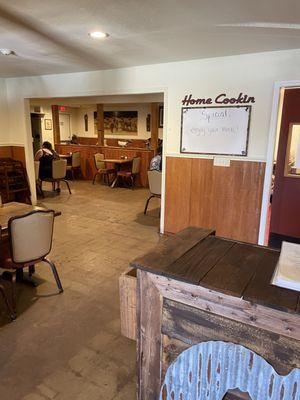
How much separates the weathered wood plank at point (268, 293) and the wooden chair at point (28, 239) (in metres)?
1.83

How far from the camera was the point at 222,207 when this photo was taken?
12.2 ft

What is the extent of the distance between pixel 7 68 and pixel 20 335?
13.0 ft

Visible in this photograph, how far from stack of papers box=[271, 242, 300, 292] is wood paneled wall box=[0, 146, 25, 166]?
543cm

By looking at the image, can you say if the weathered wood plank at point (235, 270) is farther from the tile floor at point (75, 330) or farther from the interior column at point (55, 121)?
the interior column at point (55, 121)

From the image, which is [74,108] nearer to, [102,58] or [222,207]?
[102,58]

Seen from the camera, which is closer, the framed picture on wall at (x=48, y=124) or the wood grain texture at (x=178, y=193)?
the wood grain texture at (x=178, y=193)

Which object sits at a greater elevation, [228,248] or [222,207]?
[228,248]

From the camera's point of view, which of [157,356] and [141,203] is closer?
[157,356]

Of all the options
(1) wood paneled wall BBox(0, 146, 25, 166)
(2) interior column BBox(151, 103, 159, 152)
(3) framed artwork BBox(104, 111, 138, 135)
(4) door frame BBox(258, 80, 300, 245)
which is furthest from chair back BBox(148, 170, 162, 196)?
(3) framed artwork BBox(104, 111, 138, 135)

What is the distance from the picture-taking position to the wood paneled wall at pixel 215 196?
137 inches

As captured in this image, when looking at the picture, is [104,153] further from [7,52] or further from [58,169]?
[7,52]

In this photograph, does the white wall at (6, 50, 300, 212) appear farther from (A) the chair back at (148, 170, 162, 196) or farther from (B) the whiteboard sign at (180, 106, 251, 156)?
(A) the chair back at (148, 170, 162, 196)

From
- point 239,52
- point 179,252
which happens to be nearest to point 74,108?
point 239,52

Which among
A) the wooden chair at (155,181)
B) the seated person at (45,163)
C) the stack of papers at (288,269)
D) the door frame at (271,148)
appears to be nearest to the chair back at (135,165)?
the seated person at (45,163)
